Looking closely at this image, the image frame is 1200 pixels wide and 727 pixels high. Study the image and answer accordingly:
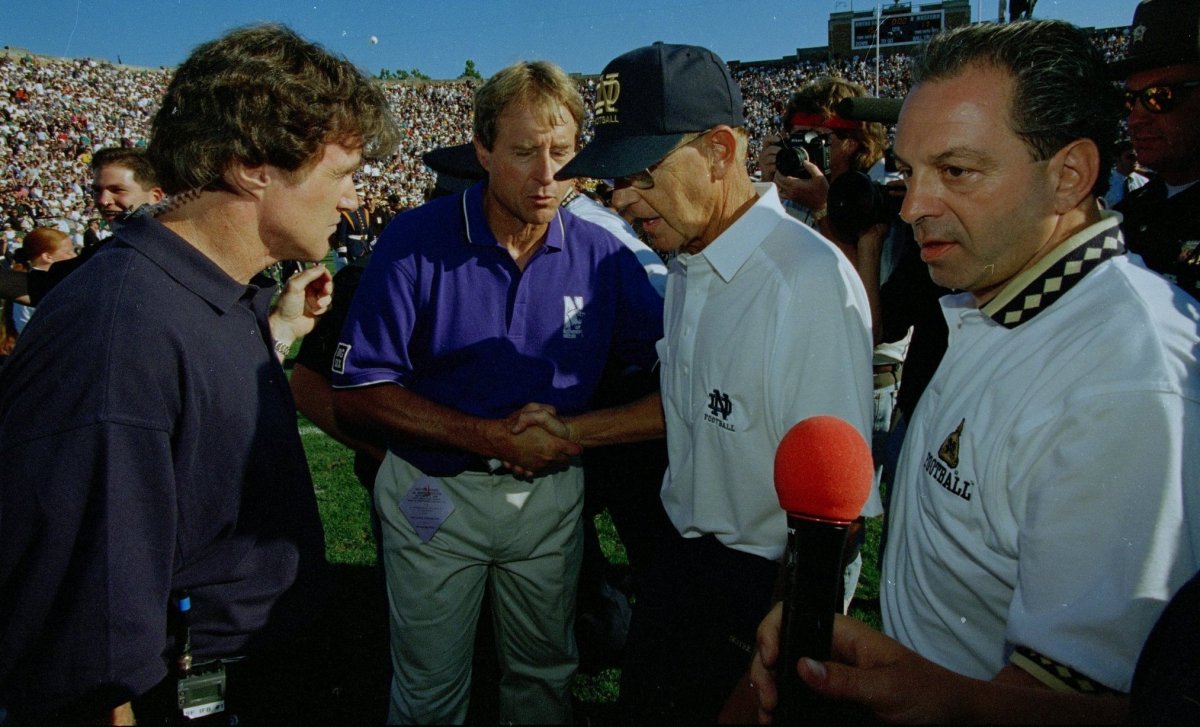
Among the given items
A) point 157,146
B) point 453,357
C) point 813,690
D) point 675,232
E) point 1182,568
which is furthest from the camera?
point 453,357

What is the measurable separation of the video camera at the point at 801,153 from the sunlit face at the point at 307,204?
2.36m

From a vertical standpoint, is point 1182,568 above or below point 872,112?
below

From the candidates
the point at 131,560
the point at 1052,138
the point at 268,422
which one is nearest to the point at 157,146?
the point at 268,422

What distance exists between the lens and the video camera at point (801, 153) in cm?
376

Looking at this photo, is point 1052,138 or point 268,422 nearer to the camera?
point 1052,138

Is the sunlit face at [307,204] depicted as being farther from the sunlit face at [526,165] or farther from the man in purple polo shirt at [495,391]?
the sunlit face at [526,165]

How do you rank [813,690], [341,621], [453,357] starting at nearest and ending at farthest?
1. [813,690]
2. [453,357]
3. [341,621]

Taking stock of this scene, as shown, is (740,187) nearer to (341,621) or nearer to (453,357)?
(453,357)

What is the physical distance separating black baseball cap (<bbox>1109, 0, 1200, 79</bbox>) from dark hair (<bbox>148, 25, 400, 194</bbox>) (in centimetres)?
244

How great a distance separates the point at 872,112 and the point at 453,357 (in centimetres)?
166

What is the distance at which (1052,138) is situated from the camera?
1502 mm

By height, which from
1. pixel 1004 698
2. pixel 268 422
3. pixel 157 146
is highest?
pixel 157 146

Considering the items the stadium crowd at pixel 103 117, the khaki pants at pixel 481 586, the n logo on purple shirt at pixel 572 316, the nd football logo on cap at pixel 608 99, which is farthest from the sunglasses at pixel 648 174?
the stadium crowd at pixel 103 117

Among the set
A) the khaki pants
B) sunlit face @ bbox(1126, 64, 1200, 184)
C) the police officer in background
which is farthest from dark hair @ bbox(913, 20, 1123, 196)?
the khaki pants
